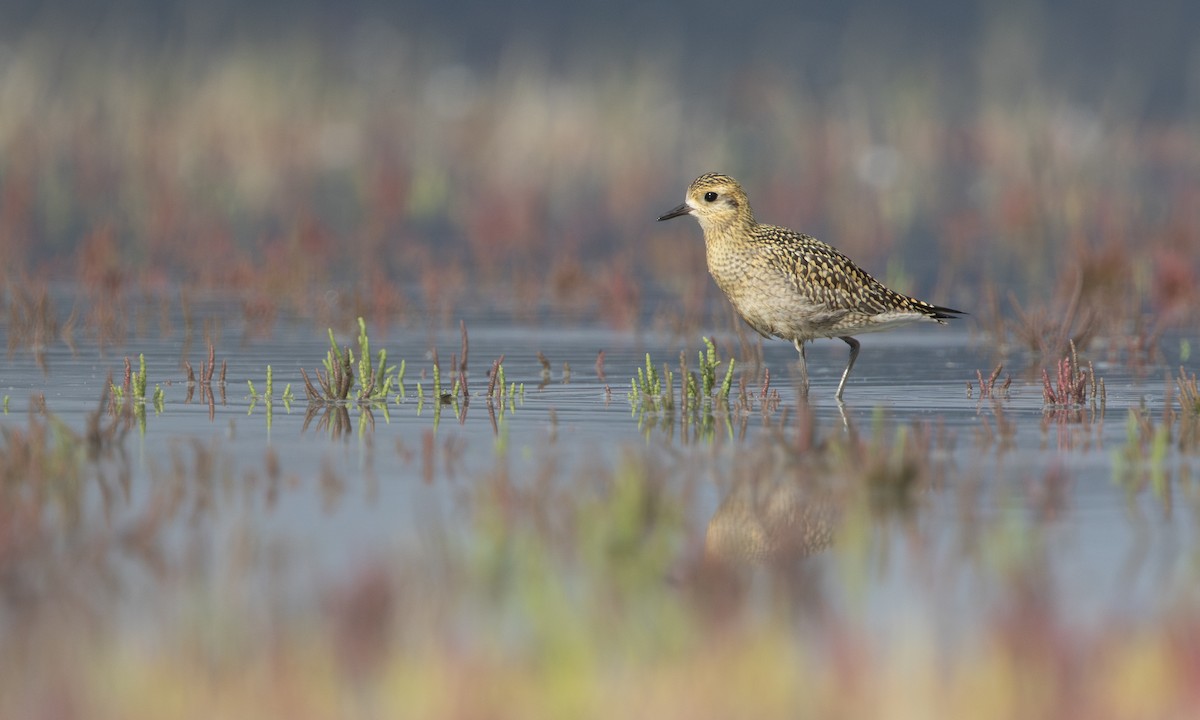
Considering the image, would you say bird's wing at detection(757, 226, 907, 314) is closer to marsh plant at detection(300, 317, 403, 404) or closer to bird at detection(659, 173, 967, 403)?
→ bird at detection(659, 173, 967, 403)

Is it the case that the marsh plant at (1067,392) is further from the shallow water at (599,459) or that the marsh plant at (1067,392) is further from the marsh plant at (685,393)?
the marsh plant at (685,393)

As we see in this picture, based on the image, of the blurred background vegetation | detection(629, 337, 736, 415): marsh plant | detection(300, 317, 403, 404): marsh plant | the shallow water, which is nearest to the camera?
the shallow water

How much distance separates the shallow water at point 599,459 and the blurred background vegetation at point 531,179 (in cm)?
234

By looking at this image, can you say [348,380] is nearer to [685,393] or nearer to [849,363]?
[685,393]

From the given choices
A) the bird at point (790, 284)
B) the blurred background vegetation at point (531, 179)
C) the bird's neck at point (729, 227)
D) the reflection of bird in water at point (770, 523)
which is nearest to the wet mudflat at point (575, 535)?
the reflection of bird in water at point (770, 523)

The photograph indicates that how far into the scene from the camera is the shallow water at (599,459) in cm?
683

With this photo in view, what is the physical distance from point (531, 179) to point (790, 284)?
56.4 ft

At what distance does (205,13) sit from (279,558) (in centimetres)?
6240

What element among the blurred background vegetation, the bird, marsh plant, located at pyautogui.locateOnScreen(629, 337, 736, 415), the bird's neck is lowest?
marsh plant, located at pyautogui.locateOnScreen(629, 337, 736, 415)

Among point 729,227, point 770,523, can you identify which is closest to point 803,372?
point 729,227

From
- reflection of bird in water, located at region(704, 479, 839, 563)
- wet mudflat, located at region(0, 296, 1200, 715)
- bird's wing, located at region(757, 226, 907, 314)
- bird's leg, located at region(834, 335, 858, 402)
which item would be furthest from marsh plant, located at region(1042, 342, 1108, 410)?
reflection of bird in water, located at region(704, 479, 839, 563)

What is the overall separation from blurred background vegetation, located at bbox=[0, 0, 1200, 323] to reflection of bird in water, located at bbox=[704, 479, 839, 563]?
19.6ft

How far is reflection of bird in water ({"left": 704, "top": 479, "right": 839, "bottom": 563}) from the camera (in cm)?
718

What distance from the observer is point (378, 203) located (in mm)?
24781
